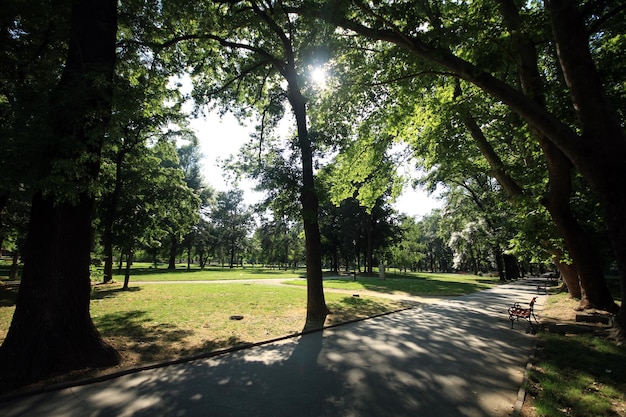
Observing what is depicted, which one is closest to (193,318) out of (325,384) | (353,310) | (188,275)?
(353,310)

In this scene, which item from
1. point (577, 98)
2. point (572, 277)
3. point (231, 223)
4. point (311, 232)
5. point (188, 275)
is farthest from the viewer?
point (231, 223)

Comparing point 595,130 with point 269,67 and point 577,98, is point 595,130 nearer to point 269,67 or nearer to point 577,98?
point 577,98

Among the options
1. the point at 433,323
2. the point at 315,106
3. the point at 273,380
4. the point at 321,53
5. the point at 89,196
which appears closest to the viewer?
the point at 273,380

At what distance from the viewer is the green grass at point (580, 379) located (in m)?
4.05

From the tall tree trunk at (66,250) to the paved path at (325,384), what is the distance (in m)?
1.02

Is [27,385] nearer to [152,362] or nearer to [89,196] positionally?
[152,362]

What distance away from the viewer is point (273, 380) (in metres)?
5.19

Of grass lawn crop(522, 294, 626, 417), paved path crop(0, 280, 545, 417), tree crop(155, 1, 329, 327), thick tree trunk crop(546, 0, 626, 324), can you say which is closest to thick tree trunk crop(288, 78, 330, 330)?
tree crop(155, 1, 329, 327)

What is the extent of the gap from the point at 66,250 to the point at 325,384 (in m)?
5.30

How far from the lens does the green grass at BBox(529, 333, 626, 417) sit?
4055 mm

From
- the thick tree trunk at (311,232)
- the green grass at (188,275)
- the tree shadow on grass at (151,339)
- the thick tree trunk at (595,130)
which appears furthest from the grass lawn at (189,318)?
the green grass at (188,275)

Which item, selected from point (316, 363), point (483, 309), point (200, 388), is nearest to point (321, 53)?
point (316, 363)

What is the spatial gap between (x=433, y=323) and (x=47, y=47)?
13.6 meters

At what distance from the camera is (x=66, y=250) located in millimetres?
5766
